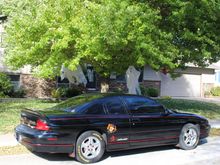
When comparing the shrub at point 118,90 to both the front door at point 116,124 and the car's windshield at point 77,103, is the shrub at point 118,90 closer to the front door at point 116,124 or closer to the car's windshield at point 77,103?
the car's windshield at point 77,103

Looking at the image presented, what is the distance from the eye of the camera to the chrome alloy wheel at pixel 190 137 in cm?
978

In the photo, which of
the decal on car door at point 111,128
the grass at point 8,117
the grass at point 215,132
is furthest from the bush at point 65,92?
the decal on car door at point 111,128

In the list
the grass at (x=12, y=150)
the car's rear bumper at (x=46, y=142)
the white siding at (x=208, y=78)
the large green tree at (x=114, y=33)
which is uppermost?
the large green tree at (x=114, y=33)

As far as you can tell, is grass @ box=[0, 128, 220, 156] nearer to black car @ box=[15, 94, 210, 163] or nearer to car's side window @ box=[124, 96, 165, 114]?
black car @ box=[15, 94, 210, 163]

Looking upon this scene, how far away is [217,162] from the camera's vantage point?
855 cm

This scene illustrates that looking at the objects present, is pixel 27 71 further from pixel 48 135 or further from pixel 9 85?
pixel 48 135

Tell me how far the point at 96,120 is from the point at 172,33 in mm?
6897

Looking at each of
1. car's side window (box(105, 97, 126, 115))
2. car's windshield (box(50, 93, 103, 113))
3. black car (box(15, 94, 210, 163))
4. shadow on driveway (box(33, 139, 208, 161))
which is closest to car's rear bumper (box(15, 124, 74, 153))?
black car (box(15, 94, 210, 163))

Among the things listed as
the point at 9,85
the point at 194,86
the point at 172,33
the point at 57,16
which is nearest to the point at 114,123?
the point at 57,16

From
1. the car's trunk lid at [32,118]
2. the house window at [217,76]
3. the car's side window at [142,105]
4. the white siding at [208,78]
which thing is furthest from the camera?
the house window at [217,76]

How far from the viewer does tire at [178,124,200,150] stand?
971 cm

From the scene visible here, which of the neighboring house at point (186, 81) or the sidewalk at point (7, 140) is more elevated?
the neighboring house at point (186, 81)

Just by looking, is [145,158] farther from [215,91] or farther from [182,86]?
[215,91]

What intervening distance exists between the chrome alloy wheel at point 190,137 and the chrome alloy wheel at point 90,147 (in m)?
2.64
